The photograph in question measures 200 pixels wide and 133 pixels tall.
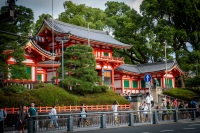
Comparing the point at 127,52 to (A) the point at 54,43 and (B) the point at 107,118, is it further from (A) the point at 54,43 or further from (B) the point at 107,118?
(B) the point at 107,118

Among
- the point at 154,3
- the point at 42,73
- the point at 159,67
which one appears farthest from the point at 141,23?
the point at 42,73

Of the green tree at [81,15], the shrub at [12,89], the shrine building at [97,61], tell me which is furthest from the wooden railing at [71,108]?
the green tree at [81,15]

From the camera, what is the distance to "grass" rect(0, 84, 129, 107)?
75.6 feet

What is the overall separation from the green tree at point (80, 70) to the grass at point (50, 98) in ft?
3.12

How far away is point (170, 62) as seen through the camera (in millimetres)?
49281

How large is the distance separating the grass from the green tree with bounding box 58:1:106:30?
24.8m

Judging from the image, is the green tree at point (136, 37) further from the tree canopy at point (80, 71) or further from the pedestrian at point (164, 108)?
the tree canopy at point (80, 71)

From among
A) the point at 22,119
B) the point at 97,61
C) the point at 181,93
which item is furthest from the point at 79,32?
the point at 22,119

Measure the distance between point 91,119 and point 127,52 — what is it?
41.0m

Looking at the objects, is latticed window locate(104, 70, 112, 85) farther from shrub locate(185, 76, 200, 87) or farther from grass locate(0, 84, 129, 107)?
shrub locate(185, 76, 200, 87)

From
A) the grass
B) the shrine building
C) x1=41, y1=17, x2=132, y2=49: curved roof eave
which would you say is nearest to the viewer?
the grass

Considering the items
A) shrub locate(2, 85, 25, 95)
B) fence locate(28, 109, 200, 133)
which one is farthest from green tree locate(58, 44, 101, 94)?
fence locate(28, 109, 200, 133)

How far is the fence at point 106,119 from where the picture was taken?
16094 mm

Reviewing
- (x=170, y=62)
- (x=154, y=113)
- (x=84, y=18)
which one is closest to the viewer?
(x=154, y=113)
